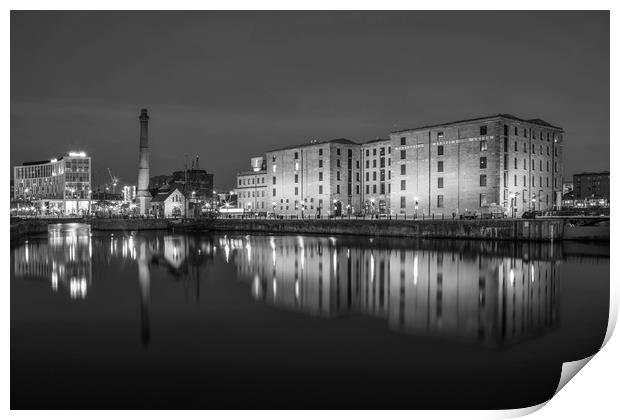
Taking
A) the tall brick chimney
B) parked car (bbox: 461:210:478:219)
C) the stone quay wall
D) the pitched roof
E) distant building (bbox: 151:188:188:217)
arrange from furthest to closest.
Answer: the pitched roof → distant building (bbox: 151:188:188:217) → the tall brick chimney → parked car (bbox: 461:210:478:219) → the stone quay wall

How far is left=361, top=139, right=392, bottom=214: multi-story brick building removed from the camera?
66.1m

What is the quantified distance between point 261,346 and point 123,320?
5580 millimetres

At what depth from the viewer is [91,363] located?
1122 cm

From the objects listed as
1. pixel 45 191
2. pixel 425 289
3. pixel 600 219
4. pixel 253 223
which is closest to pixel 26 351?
pixel 425 289

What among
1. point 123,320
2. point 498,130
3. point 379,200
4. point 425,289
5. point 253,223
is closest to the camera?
point 123,320

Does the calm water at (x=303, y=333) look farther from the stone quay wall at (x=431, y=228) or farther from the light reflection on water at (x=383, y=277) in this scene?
the stone quay wall at (x=431, y=228)

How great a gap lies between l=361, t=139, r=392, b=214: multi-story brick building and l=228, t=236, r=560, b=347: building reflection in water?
30.4 meters

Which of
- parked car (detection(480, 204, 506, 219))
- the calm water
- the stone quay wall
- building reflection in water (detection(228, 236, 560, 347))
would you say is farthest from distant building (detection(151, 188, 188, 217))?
the calm water

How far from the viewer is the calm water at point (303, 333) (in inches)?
385

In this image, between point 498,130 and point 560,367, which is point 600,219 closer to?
point 498,130

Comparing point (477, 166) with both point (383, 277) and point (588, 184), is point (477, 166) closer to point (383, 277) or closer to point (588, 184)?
point (383, 277)

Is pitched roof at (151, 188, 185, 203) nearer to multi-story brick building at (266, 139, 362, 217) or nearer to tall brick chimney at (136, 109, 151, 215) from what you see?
tall brick chimney at (136, 109, 151, 215)

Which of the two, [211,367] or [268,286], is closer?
[211,367]
